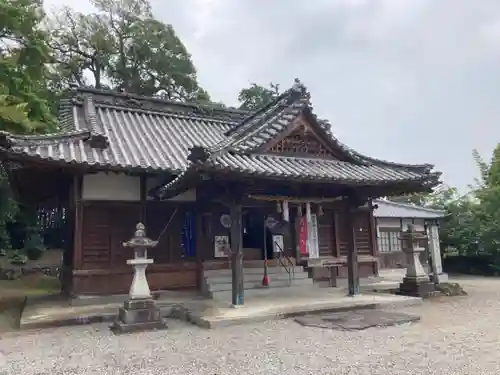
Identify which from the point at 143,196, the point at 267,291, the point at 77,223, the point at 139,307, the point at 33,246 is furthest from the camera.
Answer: the point at 33,246

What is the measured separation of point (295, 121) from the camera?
10969mm

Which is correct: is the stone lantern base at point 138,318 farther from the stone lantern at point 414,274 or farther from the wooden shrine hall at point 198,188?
the stone lantern at point 414,274

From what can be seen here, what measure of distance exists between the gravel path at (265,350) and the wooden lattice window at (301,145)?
173 inches

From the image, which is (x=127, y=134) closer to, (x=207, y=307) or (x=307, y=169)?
(x=307, y=169)

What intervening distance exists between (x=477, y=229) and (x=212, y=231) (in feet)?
55.6

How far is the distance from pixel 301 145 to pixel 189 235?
13.1ft

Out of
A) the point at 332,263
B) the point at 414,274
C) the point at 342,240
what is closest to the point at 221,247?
the point at 332,263

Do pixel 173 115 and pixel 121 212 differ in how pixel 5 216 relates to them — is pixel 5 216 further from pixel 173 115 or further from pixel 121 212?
pixel 121 212

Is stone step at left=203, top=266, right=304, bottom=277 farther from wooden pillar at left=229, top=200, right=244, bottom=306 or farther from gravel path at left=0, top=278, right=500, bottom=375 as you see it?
gravel path at left=0, top=278, right=500, bottom=375

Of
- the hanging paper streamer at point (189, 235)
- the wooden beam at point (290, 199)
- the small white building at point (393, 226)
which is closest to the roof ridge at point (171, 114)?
the hanging paper streamer at point (189, 235)

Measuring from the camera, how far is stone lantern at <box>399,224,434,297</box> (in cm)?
1203

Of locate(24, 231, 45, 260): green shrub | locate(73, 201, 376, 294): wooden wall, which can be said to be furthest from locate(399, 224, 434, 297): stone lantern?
locate(24, 231, 45, 260): green shrub

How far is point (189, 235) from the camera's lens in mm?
11680

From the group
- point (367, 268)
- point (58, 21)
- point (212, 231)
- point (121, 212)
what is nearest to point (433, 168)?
point (367, 268)
